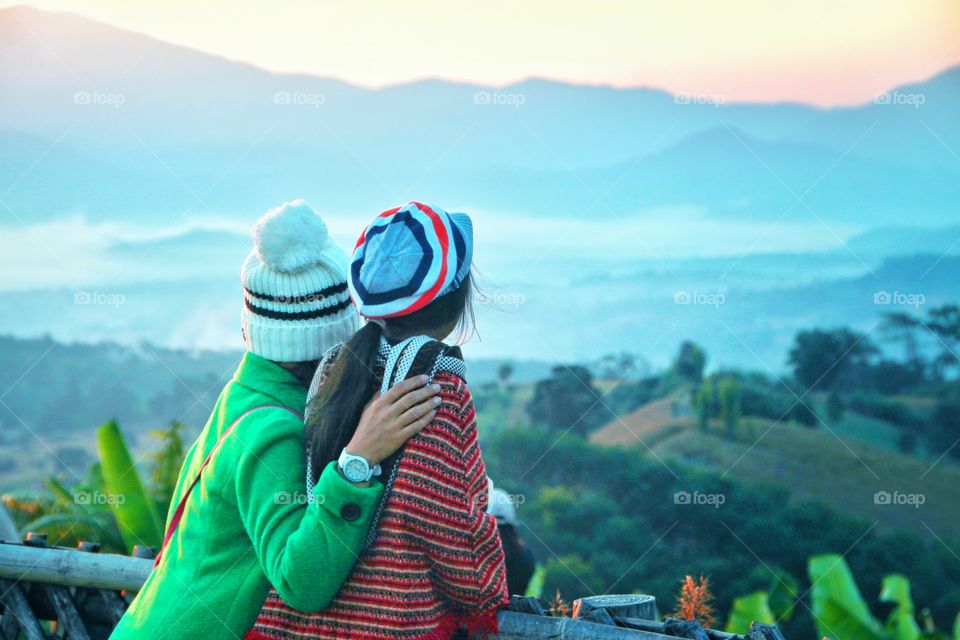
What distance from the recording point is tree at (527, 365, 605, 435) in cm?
735

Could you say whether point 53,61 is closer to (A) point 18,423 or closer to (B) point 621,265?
(A) point 18,423

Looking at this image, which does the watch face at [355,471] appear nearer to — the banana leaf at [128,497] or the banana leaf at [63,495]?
the banana leaf at [128,497]

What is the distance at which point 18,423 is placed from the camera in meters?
7.60

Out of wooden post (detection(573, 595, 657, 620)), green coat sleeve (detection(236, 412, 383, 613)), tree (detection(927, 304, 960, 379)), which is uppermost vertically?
tree (detection(927, 304, 960, 379))

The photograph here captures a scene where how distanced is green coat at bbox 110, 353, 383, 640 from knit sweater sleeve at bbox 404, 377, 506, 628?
0.10 meters

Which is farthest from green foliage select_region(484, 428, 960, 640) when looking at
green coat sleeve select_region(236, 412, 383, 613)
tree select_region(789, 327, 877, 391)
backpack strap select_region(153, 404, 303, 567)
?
green coat sleeve select_region(236, 412, 383, 613)

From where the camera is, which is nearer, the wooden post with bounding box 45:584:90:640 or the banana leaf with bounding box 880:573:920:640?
the wooden post with bounding box 45:584:90:640

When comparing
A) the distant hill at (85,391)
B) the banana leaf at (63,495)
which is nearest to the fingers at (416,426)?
the banana leaf at (63,495)

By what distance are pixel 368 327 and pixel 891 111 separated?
811 cm

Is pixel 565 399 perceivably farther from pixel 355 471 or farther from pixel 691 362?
pixel 355 471

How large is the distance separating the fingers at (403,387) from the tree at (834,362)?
653cm

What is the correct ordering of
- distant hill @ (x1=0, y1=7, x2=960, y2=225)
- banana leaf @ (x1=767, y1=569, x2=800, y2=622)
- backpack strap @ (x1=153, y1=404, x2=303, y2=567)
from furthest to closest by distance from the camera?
distant hill @ (x1=0, y1=7, x2=960, y2=225)
banana leaf @ (x1=767, y1=569, x2=800, y2=622)
backpack strap @ (x1=153, y1=404, x2=303, y2=567)

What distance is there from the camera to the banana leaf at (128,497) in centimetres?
453

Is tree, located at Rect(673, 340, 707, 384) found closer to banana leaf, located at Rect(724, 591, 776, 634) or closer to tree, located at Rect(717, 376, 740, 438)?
tree, located at Rect(717, 376, 740, 438)
